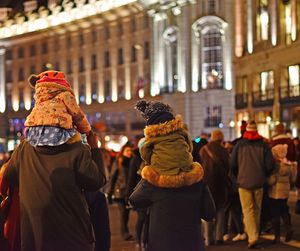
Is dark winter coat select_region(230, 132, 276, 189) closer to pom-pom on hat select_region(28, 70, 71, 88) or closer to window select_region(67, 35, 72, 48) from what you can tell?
pom-pom on hat select_region(28, 70, 71, 88)

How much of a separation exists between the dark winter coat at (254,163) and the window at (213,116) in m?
49.5

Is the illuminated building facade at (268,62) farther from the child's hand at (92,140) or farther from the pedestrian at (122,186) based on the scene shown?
the child's hand at (92,140)

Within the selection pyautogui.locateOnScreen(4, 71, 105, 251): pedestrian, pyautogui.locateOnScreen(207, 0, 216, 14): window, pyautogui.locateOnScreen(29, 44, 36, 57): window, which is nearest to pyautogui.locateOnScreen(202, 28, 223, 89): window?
pyautogui.locateOnScreen(207, 0, 216, 14): window

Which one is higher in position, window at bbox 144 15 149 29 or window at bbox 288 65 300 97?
window at bbox 144 15 149 29

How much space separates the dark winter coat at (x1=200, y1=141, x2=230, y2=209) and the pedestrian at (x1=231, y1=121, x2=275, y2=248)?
0.34 m

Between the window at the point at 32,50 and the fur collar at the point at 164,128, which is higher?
the window at the point at 32,50

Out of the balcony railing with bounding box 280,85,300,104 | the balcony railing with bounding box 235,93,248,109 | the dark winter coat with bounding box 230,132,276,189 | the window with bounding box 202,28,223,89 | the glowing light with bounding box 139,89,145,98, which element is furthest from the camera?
the glowing light with bounding box 139,89,145,98

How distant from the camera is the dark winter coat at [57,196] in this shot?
4699 millimetres

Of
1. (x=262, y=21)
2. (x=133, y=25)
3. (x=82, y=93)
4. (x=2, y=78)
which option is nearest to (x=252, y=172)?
(x=262, y=21)

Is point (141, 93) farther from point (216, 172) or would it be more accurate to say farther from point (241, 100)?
point (216, 172)

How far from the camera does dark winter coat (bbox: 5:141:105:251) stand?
15.4ft

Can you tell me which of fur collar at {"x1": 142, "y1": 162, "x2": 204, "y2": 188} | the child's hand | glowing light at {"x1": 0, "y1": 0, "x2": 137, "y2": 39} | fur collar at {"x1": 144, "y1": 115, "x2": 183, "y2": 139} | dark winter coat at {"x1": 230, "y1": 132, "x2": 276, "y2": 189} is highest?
glowing light at {"x1": 0, "y1": 0, "x2": 137, "y2": 39}

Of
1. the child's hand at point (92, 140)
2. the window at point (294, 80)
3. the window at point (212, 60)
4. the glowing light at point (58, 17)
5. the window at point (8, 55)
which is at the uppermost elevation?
the glowing light at point (58, 17)

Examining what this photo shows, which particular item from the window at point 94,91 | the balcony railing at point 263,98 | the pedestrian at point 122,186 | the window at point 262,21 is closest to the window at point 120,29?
the window at point 94,91
